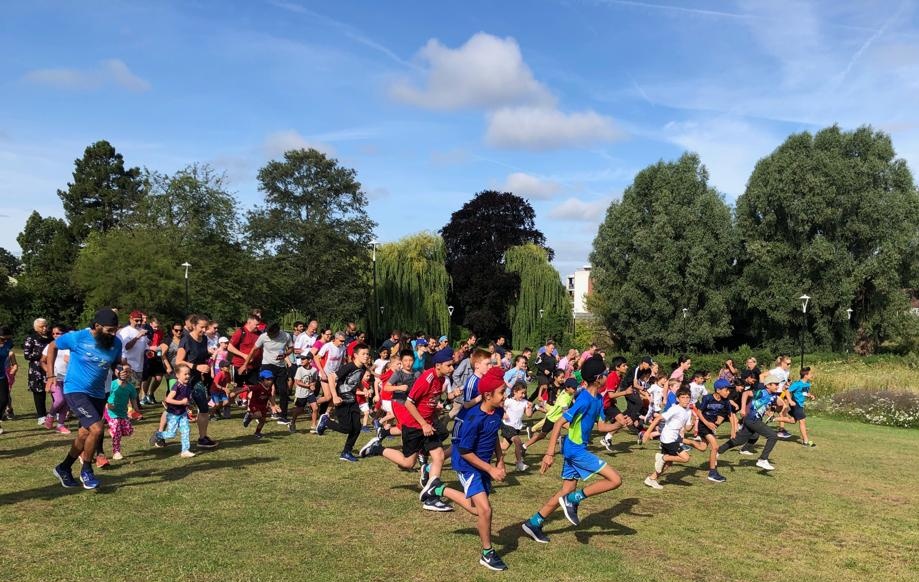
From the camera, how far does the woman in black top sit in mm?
10805

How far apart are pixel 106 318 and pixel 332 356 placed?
443 centimetres

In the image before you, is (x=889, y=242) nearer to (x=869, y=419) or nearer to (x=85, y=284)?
(x=869, y=419)

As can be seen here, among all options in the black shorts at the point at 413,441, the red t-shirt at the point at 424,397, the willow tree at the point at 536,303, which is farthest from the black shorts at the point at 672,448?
the willow tree at the point at 536,303

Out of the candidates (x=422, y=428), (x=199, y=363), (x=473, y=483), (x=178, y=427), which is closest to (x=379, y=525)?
(x=422, y=428)

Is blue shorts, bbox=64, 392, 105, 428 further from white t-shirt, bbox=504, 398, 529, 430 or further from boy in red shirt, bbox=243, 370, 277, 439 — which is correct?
white t-shirt, bbox=504, 398, 529, 430

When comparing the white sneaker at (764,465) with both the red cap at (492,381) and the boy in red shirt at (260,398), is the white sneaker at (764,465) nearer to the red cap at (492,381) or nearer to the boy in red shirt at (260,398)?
the red cap at (492,381)

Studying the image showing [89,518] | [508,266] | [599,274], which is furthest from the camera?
[508,266]

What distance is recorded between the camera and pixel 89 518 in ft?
23.0

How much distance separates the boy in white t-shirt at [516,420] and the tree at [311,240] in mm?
40542

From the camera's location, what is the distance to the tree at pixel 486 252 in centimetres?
5900

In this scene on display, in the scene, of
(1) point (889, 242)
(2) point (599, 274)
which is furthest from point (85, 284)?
(1) point (889, 242)

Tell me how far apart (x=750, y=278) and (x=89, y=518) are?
1844 inches

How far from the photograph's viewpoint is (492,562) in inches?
242

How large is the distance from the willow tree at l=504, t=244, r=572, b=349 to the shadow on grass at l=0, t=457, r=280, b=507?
45.0m
